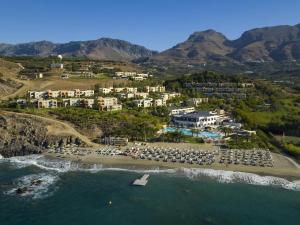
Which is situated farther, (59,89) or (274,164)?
(59,89)

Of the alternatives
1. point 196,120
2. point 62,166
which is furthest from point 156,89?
point 62,166

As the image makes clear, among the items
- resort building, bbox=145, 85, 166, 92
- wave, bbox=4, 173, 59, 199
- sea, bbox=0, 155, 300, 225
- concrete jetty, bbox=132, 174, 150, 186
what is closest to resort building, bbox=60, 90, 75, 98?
resort building, bbox=145, 85, 166, 92

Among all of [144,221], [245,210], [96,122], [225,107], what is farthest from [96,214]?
[225,107]

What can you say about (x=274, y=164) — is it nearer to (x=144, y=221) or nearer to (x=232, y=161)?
(x=232, y=161)

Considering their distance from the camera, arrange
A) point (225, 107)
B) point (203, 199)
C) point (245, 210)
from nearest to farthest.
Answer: point (245, 210), point (203, 199), point (225, 107)

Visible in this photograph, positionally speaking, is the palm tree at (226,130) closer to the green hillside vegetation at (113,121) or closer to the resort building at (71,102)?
the green hillside vegetation at (113,121)

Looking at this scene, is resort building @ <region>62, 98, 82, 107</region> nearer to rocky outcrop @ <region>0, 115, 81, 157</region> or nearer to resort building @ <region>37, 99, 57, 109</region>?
resort building @ <region>37, 99, 57, 109</region>

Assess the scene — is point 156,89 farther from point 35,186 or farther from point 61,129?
point 35,186

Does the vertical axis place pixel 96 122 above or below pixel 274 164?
above
